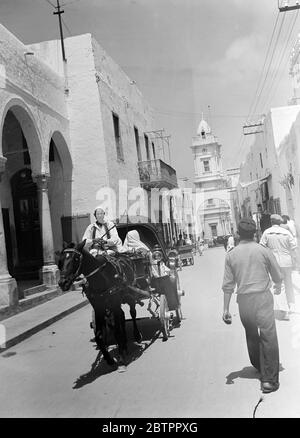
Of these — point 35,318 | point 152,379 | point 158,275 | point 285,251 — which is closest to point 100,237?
point 158,275

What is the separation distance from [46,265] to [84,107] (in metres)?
5.68

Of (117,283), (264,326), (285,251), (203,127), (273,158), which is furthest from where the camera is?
(273,158)

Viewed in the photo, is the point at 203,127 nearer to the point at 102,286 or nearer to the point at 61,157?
the point at 102,286

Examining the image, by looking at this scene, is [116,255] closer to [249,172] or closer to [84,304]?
[84,304]

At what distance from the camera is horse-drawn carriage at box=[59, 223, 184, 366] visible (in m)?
4.70

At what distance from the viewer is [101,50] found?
55.1 feet

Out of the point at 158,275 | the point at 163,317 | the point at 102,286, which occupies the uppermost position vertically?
the point at 102,286

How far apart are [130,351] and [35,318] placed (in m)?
3.78

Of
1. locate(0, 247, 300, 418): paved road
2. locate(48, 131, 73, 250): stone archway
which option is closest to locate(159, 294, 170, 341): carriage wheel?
locate(0, 247, 300, 418): paved road

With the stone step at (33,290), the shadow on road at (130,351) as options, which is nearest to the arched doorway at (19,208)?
the stone step at (33,290)

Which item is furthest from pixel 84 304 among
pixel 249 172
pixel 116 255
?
pixel 249 172

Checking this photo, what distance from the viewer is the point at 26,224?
1508cm

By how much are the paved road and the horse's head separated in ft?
3.33

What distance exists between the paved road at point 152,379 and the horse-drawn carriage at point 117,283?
14.6 inches
